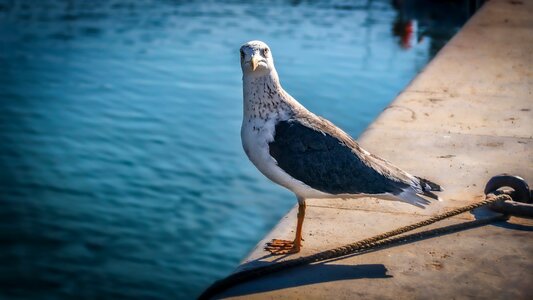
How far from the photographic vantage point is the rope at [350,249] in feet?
16.3

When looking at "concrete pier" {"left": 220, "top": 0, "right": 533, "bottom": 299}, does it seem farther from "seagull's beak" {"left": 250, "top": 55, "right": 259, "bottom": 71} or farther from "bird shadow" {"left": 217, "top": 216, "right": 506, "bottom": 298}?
"seagull's beak" {"left": 250, "top": 55, "right": 259, "bottom": 71}

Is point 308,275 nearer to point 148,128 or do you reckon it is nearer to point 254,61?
point 254,61

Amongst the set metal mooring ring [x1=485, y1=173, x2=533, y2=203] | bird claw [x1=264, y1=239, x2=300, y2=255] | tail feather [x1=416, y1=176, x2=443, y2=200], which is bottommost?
bird claw [x1=264, y1=239, x2=300, y2=255]

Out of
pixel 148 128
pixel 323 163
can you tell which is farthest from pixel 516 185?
pixel 148 128

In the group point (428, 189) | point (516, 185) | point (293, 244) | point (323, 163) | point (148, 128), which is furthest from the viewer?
point (148, 128)

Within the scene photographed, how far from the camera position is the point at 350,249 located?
5.24 m

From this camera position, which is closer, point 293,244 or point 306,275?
point 306,275

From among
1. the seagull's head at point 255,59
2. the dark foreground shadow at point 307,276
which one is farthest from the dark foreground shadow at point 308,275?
the seagull's head at point 255,59

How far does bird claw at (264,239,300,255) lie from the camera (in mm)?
5422

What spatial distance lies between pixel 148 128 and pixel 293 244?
8352 mm

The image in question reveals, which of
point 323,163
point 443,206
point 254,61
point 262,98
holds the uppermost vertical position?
point 254,61

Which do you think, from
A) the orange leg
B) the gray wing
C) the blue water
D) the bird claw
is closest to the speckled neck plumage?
the gray wing

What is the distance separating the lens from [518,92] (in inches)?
362

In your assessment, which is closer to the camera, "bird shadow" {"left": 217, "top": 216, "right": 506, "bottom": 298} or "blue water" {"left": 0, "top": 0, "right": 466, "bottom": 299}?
"bird shadow" {"left": 217, "top": 216, "right": 506, "bottom": 298}
